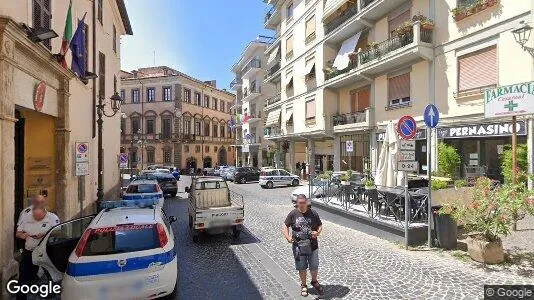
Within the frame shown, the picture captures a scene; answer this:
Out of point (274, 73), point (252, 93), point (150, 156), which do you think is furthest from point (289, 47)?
point (150, 156)

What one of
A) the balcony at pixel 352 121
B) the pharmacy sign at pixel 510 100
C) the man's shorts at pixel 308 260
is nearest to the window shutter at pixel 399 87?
the balcony at pixel 352 121

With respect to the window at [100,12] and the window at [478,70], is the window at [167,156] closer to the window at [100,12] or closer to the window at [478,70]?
the window at [100,12]

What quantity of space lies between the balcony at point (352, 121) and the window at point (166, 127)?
34.6m

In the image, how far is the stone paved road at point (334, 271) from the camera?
19.0 feet

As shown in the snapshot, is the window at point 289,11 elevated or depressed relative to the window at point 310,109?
elevated

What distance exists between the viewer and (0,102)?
6074mm

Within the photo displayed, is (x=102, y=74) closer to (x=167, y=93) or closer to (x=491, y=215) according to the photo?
(x=491, y=215)

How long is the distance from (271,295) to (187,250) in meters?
3.68

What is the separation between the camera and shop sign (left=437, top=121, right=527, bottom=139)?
1210 centimetres

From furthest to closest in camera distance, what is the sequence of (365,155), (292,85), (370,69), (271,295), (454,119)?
(292,85), (365,155), (370,69), (454,119), (271,295)

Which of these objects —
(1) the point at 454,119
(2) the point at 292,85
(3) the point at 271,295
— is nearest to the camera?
(3) the point at 271,295

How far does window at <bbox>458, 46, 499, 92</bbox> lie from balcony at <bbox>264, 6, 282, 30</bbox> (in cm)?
2304

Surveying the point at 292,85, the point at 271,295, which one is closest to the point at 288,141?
the point at 292,85

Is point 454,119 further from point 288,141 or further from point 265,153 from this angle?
point 265,153
